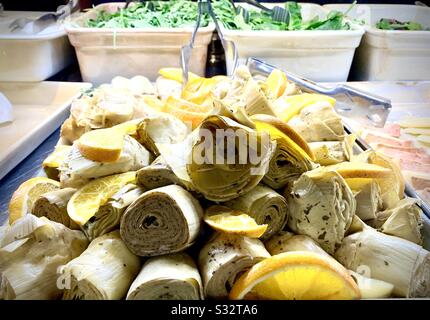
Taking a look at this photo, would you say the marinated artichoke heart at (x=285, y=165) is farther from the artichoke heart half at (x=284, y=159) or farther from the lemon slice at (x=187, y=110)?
the lemon slice at (x=187, y=110)

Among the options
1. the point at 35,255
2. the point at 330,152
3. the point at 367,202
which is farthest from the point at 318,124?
the point at 35,255

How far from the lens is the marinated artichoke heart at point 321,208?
525 millimetres

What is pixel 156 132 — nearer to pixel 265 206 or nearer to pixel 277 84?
pixel 265 206

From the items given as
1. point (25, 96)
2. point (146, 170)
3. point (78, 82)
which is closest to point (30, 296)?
point (146, 170)

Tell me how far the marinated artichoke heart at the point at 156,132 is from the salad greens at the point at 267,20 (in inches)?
27.2

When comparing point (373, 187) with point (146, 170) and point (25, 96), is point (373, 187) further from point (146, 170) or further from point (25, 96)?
point (25, 96)

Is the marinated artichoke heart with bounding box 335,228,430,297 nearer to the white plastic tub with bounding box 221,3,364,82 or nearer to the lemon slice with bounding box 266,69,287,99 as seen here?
the lemon slice with bounding box 266,69,287,99

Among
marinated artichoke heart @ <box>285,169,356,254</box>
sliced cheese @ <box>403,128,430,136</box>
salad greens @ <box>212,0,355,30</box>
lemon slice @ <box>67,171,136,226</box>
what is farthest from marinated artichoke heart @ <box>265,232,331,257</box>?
salad greens @ <box>212,0,355,30</box>

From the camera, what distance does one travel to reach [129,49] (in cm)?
122

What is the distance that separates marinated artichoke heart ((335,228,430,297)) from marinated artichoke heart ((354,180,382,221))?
5cm

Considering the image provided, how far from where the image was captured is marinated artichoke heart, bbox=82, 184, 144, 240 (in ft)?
1.73

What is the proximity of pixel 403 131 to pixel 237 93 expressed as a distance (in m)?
0.34

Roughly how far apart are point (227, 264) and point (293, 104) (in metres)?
0.42

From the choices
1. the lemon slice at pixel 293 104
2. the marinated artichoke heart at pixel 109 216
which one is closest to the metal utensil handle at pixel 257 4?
the lemon slice at pixel 293 104
